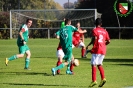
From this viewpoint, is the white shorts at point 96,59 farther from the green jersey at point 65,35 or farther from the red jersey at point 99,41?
the green jersey at point 65,35

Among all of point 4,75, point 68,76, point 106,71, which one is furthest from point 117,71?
point 4,75

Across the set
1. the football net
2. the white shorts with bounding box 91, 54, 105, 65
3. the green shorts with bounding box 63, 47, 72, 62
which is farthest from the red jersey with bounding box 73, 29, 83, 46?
the football net

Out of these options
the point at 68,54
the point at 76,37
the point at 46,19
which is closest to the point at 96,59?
the point at 68,54

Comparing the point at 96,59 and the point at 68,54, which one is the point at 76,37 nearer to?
the point at 68,54

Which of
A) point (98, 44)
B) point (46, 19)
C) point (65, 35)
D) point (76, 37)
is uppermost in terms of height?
point (65, 35)

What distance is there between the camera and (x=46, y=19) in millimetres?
55844

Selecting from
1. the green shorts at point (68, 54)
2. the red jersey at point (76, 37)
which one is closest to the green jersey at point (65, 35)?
the green shorts at point (68, 54)

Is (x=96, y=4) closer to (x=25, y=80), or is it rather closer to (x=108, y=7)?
(x=108, y=7)

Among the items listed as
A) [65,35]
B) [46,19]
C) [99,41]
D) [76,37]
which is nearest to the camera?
[99,41]

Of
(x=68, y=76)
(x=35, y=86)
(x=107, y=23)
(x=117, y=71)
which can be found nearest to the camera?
(x=35, y=86)

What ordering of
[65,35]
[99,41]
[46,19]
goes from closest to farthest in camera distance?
[99,41] → [65,35] → [46,19]

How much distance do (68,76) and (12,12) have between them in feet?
123

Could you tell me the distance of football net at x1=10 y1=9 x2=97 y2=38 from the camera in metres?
52.4

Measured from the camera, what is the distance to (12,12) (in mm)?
53750
